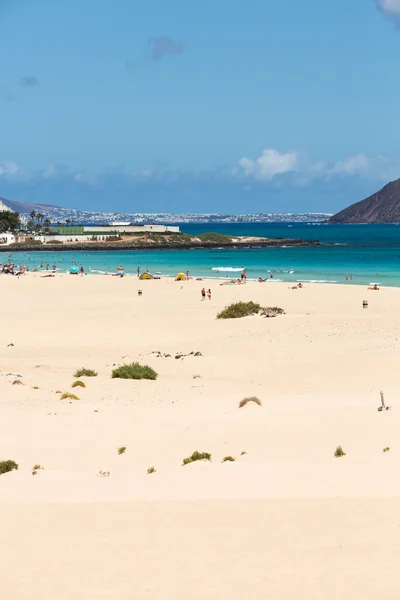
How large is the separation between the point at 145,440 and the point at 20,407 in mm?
4109

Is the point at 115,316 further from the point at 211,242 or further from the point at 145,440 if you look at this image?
the point at 211,242

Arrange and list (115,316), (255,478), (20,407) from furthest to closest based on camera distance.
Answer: (115,316) < (20,407) < (255,478)

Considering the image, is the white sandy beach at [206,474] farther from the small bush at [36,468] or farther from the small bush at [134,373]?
the small bush at [134,373]

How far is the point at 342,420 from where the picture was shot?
16.0 metres

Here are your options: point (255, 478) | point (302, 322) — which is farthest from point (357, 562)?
point (302, 322)

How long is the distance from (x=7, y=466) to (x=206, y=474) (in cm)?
300

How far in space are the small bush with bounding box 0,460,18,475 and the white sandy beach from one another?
5.7 inches

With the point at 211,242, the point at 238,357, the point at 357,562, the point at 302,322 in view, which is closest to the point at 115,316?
the point at 302,322

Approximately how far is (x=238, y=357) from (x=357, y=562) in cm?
1778

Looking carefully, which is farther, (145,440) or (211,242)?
(211,242)

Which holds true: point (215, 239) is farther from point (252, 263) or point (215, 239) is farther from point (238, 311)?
point (238, 311)

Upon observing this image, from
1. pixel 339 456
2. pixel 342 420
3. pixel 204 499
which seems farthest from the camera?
pixel 342 420

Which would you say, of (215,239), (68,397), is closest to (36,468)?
(68,397)

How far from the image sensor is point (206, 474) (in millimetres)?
12617
